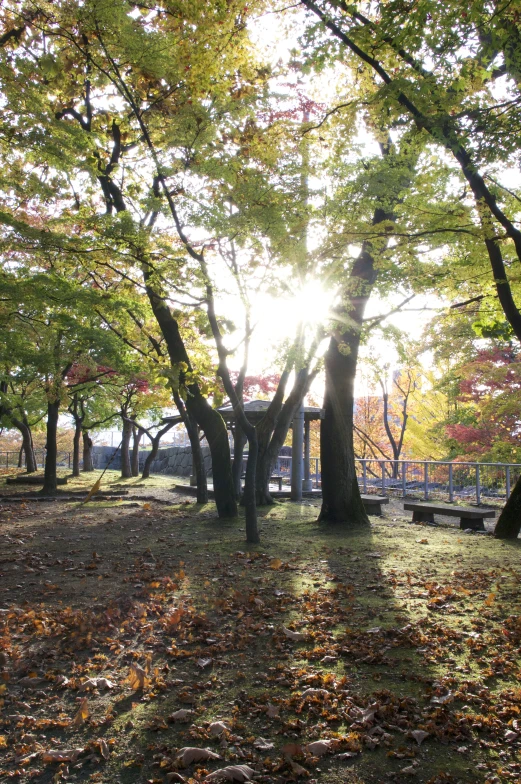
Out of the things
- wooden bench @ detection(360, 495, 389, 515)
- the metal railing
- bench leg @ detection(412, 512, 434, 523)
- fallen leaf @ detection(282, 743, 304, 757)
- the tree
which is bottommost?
fallen leaf @ detection(282, 743, 304, 757)

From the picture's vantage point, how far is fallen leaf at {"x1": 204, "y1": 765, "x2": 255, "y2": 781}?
2490 millimetres

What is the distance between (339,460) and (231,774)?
7954 millimetres

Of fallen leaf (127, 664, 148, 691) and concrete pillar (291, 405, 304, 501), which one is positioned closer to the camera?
fallen leaf (127, 664, 148, 691)

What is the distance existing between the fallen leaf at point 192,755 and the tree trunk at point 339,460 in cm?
768

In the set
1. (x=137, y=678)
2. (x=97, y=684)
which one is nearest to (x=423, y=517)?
(x=137, y=678)

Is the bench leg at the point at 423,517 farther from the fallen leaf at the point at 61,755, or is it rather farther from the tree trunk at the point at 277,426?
the fallen leaf at the point at 61,755

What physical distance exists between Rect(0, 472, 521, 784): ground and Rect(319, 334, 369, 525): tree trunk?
8.74 feet

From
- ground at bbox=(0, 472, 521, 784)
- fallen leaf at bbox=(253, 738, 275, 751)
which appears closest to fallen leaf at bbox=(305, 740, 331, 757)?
ground at bbox=(0, 472, 521, 784)

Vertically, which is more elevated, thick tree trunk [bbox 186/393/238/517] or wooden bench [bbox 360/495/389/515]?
thick tree trunk [bbox 186/393/238/517]

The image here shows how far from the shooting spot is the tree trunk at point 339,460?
1022 centimetres

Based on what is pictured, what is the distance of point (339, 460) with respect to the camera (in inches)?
406

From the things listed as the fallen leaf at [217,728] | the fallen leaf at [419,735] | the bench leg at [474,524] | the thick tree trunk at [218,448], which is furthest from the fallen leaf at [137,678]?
the bench leg at [474,524]

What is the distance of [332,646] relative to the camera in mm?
4000

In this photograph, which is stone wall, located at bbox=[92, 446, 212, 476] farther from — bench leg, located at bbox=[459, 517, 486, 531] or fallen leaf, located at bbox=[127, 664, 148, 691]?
fallen leaf, located at bbox=[127, 664, 148, 691]
